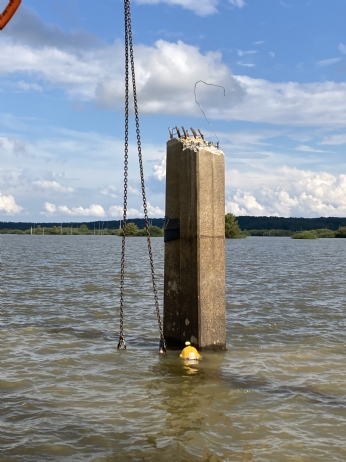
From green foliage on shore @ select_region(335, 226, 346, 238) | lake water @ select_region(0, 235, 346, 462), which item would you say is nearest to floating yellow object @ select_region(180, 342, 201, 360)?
lake water @ select_region(0, 235, 346, 462)

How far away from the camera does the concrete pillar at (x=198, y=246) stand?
10172 mm

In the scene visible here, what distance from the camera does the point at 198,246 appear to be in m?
10.1

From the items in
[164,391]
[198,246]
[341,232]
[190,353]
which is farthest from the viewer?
[341,232]

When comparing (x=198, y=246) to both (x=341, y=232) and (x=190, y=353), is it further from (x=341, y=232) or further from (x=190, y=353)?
(x=341, y=232)

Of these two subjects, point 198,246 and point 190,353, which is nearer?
point 190,353

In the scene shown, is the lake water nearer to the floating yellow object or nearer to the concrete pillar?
the floating yellow object

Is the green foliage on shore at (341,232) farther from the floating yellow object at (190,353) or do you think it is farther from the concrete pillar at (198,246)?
the floating yellow object at (190,353)

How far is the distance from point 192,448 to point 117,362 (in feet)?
13.8

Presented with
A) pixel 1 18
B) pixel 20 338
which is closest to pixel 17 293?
pixel 20 338

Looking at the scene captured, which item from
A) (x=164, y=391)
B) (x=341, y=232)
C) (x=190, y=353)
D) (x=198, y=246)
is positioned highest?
(x=198, y=246)

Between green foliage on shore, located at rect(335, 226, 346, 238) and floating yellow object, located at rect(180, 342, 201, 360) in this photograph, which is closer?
floating yellow object, located at rect(180, 342, 201, 360)

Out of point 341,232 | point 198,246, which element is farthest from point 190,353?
point 341,232

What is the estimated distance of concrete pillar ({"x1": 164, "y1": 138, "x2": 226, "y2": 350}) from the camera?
33.4 feet

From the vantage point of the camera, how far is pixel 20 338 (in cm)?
1262
